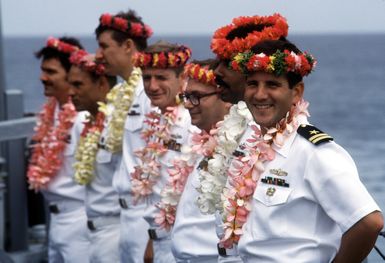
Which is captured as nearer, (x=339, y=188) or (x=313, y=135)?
(x=339, y=188)

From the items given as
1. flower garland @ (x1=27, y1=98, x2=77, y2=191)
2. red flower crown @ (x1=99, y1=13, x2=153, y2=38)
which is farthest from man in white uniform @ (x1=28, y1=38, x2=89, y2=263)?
red flower crown @ (x1=99, y1=13, x2=153, y2=38)

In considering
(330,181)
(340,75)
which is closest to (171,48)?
(330,181)

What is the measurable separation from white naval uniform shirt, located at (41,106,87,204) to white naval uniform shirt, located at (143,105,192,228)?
4.63 feet

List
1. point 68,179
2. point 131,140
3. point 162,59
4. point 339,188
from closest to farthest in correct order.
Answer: point 339,188
point 162,59
point 131,140
point 68,179

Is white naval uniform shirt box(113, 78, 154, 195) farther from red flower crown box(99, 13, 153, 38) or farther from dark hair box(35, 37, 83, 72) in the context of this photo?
dark hair box(35, 37, 83, 72)

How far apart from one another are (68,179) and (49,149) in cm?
25

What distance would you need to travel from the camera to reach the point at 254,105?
4844 mm

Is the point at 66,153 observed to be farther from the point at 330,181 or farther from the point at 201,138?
the point at 330,181

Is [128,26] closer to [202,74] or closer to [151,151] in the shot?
[151,151]

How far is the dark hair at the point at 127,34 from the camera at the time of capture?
25.5 feet

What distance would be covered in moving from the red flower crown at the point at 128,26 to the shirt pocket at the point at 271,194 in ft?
10.2

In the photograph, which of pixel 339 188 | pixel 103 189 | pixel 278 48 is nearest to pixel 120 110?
pixel 103 189

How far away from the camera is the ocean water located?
32656mm

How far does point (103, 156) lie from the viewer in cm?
766
